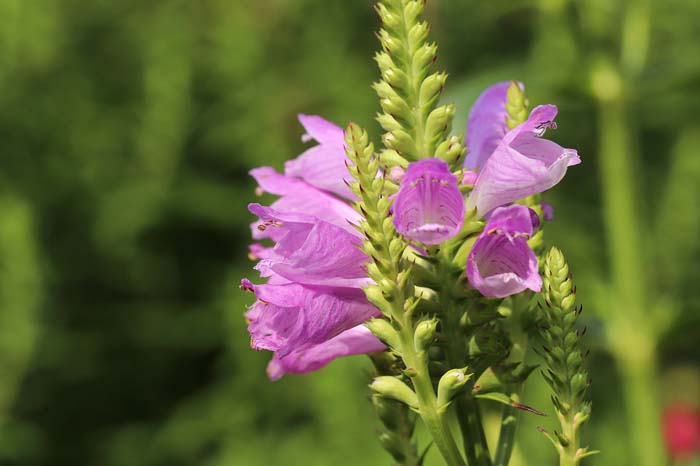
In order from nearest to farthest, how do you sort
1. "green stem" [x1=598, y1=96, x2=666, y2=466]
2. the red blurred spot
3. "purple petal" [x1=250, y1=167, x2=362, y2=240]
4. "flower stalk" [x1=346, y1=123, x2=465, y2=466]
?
"flower stalk" [x1=346, y1=123, x2=465, y2=466] → "purple petal" [x1=250, y1=167, x2=362, y2=240] → "green stem" [x1=598, y1=96, x2=666, y2=466] → the red blurred spot

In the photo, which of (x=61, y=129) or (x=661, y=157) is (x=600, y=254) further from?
(x=61, y=129)

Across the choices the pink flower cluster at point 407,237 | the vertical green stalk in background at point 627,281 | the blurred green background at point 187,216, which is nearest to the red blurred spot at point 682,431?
the blurred green background at point 187,216

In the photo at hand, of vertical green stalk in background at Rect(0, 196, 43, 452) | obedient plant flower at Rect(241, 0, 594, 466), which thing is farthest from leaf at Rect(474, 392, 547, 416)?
vertical green stalk in background at Rect(0, 196, 43, 452)

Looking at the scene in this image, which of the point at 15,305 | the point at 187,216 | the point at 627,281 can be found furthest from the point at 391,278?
the point at 187,216

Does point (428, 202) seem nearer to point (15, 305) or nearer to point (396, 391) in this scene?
point (396, 391)

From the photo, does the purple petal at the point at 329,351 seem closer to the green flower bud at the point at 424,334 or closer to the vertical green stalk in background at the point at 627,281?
the green flower bud at the point at 424,334

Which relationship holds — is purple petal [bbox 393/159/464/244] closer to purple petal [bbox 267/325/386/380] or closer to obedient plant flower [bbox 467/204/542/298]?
obedient plant flower [bbox 467/204/542/298]
